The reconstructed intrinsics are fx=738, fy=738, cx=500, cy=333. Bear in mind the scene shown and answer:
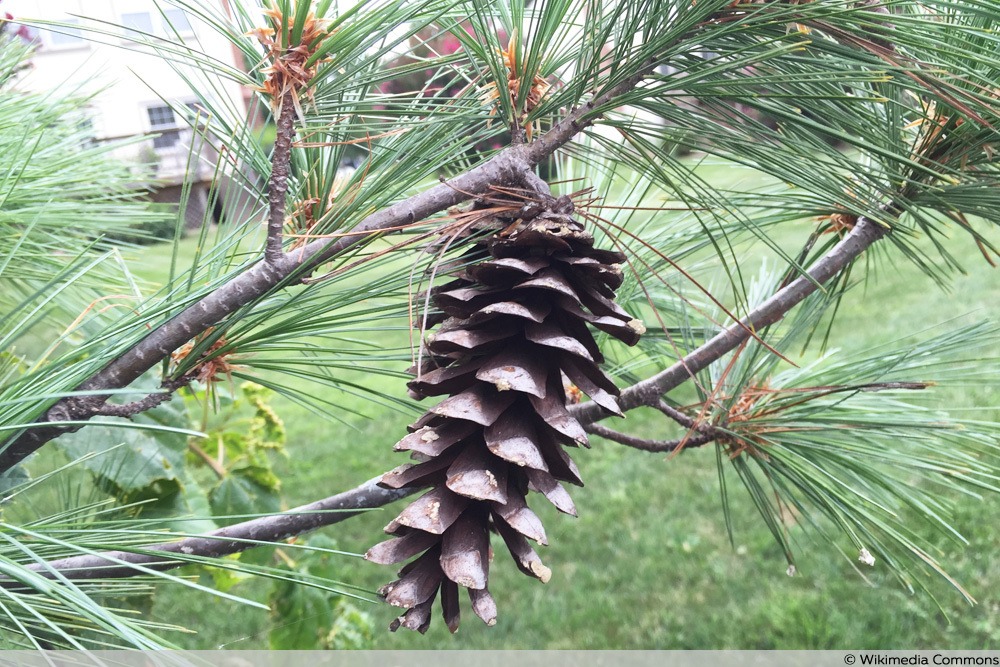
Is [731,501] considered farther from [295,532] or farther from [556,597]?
[295,532]

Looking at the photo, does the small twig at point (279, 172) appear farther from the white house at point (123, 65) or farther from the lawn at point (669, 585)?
the lawn at point (669, 585)

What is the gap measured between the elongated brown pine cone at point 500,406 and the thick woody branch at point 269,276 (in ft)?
0.12

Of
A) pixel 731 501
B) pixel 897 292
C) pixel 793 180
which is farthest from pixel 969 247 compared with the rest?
pixel 793 180

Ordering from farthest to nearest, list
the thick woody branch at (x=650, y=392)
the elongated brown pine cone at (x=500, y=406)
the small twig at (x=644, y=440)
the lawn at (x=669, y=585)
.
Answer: the lawn at (x=669, y=585)
the small twig at (x=644, y=440)
the thick woody branch at (x=650, y=392)
the elongated brown pine cone at (x=500, y=406)

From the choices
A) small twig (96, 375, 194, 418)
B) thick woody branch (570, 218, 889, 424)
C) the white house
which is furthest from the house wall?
thick woody branch (570, 218, 889, 424)

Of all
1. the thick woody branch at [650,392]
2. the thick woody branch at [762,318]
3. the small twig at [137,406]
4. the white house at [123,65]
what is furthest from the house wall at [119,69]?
the thick woody branch at [762,318]

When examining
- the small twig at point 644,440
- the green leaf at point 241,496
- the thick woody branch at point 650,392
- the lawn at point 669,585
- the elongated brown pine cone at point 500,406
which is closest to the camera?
the elongated brown pine cone at point 500,406

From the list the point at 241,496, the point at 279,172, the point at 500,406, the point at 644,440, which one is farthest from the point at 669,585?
the point at 279,172

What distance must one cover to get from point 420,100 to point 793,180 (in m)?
0.28

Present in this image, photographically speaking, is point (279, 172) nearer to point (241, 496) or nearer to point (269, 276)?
A: point (269, 276)

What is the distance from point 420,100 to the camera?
573 mm

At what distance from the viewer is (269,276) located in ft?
1.54

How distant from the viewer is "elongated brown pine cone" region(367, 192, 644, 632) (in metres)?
0.44

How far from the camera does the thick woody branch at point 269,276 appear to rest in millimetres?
468
